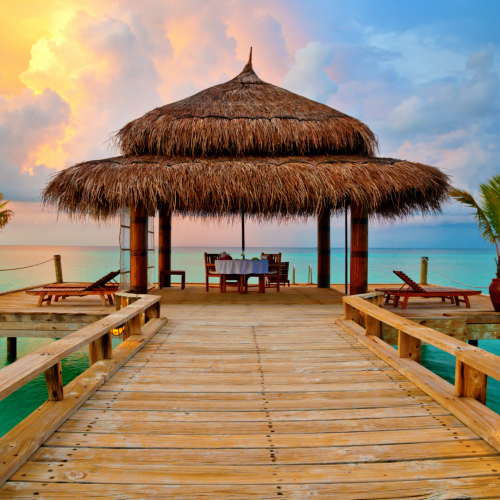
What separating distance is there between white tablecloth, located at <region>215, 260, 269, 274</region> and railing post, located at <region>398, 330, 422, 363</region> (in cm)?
427

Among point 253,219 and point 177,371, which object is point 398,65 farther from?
point 177,371

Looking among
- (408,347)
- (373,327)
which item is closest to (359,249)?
(373,327)

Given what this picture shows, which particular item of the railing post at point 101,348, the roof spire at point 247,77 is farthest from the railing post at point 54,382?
the roof spire at point 247,77

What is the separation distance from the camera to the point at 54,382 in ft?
6.97

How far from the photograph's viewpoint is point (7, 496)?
1.34 meters

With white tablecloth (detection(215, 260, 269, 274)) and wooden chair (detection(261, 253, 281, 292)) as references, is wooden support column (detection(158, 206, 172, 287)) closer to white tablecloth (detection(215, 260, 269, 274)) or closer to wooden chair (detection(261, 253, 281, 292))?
white tablecloth (detection(215, 260, 269, 274))

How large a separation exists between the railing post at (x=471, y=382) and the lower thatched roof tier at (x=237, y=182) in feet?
12.4

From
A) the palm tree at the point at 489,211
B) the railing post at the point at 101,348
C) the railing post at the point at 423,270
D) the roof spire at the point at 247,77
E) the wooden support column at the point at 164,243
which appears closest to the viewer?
the railing post at the point at 101,348

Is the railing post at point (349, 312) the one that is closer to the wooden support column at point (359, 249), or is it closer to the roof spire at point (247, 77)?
the wooden support column at point (359, 249)

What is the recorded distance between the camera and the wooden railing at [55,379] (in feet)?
5.06

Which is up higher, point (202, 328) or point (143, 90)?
point (143, 90)

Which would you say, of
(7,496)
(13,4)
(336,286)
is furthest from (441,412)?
(13,4)

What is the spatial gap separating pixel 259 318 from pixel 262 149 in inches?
138

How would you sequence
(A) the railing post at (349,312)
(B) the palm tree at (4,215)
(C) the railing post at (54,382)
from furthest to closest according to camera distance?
1. (B) the palm tree at (4,215)
2. (A) the railing post at (349,312)
3. (C) the railing post at (54,382)
